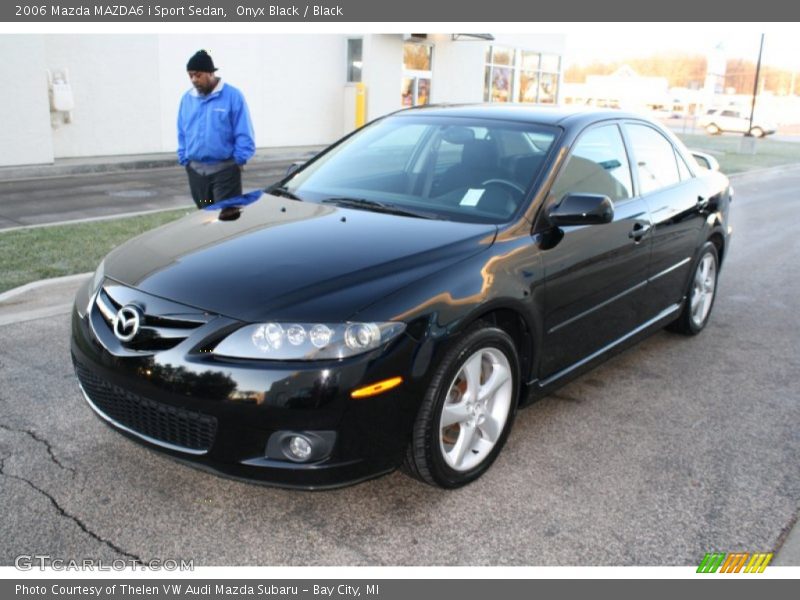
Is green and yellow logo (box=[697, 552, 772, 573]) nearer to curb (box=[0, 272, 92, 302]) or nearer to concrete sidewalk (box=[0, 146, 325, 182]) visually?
curb (box=[0, 272, 92, 302])

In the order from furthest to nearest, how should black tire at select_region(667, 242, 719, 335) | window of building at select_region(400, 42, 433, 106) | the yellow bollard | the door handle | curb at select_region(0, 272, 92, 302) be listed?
window of building at select_region(400, 42, 433, 106)
the yellow bollard
curb at select_region(0, 272, 92, 302)
black tire at select_region(667, 242, 719, 335)
the door handle

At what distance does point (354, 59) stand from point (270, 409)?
19.4 metres

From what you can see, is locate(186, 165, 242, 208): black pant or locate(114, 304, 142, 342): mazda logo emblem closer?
locate(114, 304, 142, 342): mazda logo emblem

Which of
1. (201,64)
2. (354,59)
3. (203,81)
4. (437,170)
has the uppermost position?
(354,59)

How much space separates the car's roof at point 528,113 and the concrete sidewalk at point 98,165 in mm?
7699

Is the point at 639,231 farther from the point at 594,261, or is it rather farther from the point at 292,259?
the point at 292,259

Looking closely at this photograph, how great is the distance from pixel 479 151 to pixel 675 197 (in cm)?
157

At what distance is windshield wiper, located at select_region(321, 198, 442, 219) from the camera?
371cm

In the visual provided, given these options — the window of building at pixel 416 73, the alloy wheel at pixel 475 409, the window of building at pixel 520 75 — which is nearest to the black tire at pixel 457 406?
the alloy wheel at pixel 475 409

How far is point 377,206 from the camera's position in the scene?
387 cm

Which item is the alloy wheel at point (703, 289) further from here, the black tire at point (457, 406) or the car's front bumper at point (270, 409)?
the car's front bumper at point (270, 409)

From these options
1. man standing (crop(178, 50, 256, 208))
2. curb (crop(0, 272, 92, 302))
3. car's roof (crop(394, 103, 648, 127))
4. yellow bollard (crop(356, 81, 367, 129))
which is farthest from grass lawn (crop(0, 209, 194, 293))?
yellow bollard (crop(356, 81, 367, 129))

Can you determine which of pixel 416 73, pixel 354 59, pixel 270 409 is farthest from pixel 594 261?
pixel 416 73

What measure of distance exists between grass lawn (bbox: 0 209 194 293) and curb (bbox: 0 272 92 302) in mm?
97
